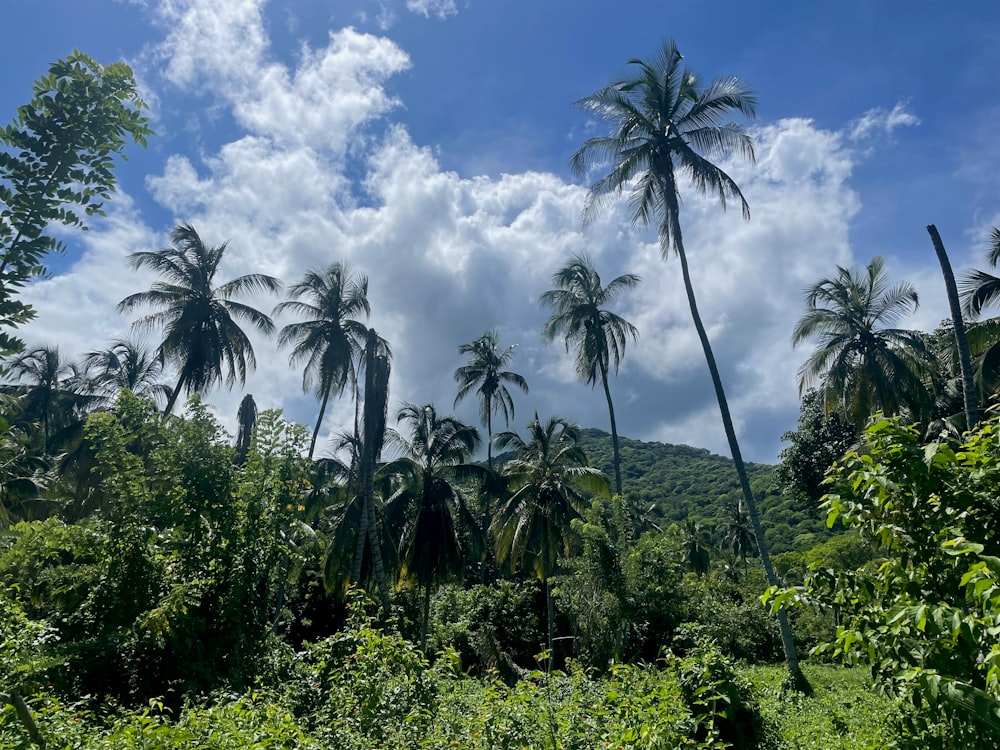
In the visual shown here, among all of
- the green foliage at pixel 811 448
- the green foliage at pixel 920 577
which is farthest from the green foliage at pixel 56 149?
the green foliage at pixel 811 448

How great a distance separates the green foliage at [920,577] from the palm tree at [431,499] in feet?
60.2

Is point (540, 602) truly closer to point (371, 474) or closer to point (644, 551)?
point (644, 551)

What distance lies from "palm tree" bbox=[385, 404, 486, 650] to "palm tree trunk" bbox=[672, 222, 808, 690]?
1008 cm

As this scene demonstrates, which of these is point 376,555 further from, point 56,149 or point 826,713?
point 56,149

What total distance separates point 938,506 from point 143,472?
737 centimetres

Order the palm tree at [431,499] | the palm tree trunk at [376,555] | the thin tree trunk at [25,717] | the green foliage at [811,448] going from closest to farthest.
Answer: the thin tree trunk at [25,717]
the palm tree trunk at [376,555]
the palm tree at [431,499]
the green foliage at [811,448]

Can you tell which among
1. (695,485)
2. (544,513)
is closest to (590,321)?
Result: (544,513)

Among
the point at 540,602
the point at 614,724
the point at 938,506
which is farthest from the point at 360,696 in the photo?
the point at 540,602

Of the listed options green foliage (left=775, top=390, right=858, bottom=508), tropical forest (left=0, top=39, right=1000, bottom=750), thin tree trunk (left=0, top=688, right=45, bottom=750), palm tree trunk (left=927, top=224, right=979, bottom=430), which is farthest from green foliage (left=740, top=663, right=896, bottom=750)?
green foliage (left=775, top=390, right=858, bottom=508)

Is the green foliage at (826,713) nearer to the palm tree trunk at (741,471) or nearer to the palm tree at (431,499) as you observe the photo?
the palm tree trunk at (741,471)

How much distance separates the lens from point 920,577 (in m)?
2.91

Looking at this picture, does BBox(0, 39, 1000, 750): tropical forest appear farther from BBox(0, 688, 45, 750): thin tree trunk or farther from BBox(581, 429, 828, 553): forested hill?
BBox(581, 429, 828, 553): forested hill

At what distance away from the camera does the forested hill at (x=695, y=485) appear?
200 ft

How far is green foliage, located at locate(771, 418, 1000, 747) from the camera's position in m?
2.47
